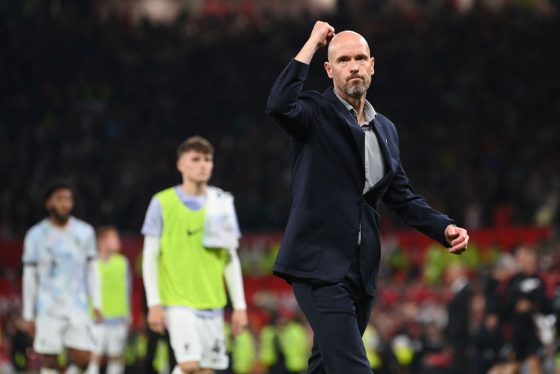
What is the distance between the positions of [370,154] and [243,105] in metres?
25.2

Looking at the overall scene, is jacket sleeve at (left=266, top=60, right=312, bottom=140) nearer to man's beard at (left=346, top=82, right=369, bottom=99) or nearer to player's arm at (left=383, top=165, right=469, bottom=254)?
man's beard at (left=346, top=82, right=369, bottom=99)

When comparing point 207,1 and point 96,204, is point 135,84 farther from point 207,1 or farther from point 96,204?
point 207,1

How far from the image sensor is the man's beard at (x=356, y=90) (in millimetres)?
5816

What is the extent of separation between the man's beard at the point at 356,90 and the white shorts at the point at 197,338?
3.69 meters

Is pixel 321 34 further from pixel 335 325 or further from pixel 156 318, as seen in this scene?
pixel 156 318

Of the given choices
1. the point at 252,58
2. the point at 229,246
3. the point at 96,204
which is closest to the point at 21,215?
the point at 96,204

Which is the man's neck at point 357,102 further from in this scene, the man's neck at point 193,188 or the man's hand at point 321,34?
the man's neck at point 193,188

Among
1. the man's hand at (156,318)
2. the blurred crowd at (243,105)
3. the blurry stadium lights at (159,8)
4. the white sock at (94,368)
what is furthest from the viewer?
the blurry stadium lights at (159,8)

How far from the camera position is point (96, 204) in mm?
26469

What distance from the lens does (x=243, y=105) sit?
31.1 m

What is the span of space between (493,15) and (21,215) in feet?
46.8

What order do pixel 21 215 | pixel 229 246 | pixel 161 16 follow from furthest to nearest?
1. pixel 161 16
2. pixel 21 215
3. pixel 229 246

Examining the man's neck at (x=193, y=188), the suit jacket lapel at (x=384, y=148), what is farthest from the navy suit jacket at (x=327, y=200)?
the man's neck at (x=193, y=188)

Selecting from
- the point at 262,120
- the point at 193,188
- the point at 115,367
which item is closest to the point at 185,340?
the point at 193,188
